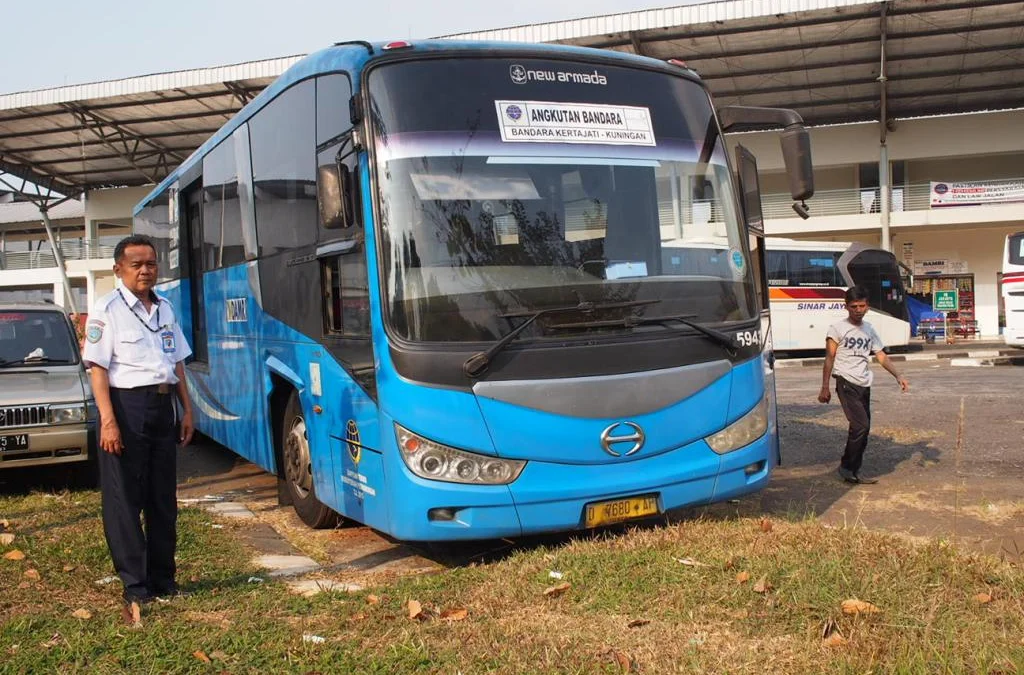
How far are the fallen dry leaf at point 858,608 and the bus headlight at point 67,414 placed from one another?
6.74m

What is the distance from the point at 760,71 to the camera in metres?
28.7

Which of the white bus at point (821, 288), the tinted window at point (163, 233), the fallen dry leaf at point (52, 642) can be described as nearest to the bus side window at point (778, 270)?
the white bus at point (821, 288)

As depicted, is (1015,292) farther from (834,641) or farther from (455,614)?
(455,614)

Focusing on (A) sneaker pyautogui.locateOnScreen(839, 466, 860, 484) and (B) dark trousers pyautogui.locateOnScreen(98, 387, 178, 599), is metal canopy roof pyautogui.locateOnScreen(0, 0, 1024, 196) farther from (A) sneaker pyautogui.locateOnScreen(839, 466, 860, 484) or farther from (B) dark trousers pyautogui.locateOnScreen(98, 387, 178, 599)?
(B) dark trousers pyautogui.locateOnScreen(98, 387, 178, 599)

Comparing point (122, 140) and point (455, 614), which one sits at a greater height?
point (122, 140)

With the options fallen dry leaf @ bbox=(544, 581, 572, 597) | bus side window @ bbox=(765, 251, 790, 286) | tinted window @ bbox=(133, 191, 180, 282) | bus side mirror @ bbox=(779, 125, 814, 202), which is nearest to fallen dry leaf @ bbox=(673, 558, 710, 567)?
fallen dry leaf @ bbox=(544, 581, 572, 597)

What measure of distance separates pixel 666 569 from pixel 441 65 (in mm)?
3129

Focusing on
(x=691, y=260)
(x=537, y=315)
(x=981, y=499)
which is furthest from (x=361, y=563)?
(x=981, y=499)

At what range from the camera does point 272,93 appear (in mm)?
7426

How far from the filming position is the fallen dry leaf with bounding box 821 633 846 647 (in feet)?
12.8

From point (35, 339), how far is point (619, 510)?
21.8 ft

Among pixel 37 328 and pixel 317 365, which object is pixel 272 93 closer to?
pixel 317 365

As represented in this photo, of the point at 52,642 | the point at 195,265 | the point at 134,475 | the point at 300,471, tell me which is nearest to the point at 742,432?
the point at 300,471

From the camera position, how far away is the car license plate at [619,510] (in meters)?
5.54
